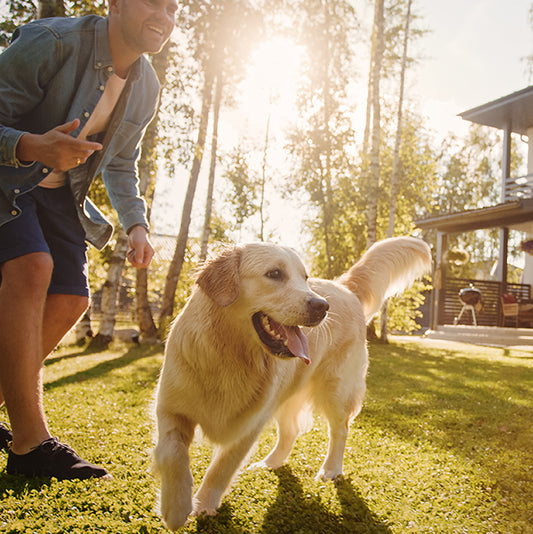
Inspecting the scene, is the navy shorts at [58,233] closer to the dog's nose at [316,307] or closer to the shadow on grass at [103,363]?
the dog's nose at [316,307]

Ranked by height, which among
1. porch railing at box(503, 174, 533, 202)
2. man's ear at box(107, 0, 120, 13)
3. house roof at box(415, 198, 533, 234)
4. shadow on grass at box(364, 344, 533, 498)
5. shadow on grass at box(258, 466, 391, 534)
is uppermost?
porch railing at box(503, 174, 533, 202)

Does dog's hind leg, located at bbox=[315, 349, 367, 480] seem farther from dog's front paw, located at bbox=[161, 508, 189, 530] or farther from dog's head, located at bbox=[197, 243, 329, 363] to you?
dog's front paw, located at bbox=[161, 508, 189, 530]

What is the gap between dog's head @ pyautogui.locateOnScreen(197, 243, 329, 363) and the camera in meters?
2.48

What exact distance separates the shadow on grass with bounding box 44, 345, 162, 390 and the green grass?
2.0 inches

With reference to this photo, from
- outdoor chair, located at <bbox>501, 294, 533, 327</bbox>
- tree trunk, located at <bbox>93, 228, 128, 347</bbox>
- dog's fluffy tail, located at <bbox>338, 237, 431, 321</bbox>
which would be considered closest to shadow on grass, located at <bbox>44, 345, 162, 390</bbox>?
tree trunk, located at <bbox>93, 228, 128, 347</bbox>

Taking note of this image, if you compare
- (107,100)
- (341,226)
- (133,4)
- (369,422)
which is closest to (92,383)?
(369,422)

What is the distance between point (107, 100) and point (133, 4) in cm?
49

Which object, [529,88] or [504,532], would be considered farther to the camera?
[529,88]

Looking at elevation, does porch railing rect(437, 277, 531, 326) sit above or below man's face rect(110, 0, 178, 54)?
below

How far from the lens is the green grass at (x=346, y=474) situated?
89.0 inches

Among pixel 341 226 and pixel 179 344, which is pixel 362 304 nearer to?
pixel 179 344

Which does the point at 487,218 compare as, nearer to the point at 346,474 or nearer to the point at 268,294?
the point at 346,474

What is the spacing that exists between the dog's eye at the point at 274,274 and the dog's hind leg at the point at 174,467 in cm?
88

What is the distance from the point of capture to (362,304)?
4.38 meters
